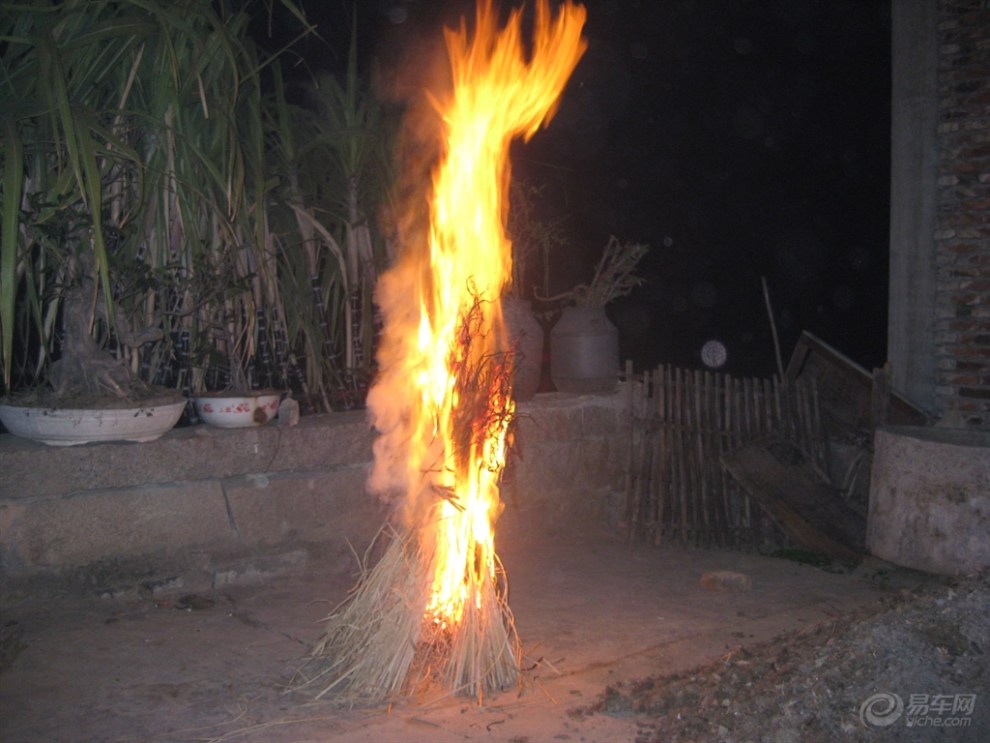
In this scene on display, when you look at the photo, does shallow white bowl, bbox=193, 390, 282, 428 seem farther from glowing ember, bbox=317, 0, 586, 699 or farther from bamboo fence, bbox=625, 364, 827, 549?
bamboo fence, bbox=625, 364, 827, 549

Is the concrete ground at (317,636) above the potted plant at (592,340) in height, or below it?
below

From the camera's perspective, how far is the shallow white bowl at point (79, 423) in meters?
4.67

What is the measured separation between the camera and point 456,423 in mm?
3877

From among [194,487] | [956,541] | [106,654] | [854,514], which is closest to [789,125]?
[854,514]

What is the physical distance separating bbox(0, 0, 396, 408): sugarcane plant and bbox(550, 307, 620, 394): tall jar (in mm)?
1726

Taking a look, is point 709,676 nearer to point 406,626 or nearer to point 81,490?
point 406,626

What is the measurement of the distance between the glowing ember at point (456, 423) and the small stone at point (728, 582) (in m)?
1.59

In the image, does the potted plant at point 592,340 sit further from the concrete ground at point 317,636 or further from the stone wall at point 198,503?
the concrete ground at point 317,636

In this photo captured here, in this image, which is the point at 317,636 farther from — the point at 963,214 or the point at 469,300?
the point at 963,214

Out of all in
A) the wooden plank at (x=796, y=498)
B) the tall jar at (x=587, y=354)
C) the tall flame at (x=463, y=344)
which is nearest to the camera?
the tall flame at (x=463, y=344)

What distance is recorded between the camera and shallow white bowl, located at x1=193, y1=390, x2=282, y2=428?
5227 mm

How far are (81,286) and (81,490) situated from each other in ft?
3.25

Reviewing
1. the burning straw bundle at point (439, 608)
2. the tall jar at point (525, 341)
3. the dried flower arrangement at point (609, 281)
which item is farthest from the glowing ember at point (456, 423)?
the dried flower arrangement at point (609, 281)

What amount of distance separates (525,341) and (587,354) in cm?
60
